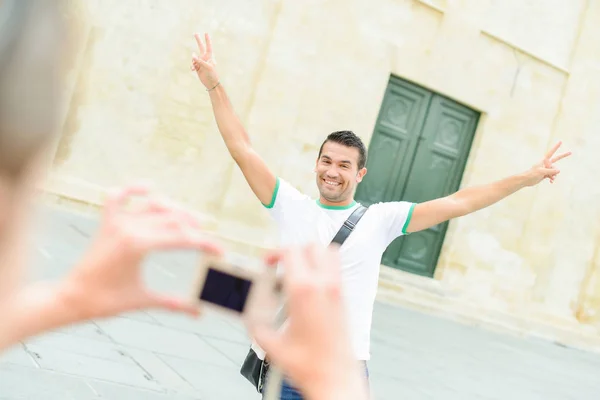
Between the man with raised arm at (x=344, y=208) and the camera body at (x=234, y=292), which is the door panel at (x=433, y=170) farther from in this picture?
the camera body at (x=234, y=292)

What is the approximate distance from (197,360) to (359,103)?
7.35m

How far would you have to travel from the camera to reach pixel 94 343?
4707 millimetres

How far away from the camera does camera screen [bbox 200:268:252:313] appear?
2.70 feet

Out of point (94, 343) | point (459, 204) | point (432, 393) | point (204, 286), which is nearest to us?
point (204, 286)

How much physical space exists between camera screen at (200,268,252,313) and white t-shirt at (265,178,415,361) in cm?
187

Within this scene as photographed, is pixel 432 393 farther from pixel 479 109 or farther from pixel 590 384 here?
pixel 479 109

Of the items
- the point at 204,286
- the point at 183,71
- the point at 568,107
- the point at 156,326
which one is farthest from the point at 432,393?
the point at 568,107

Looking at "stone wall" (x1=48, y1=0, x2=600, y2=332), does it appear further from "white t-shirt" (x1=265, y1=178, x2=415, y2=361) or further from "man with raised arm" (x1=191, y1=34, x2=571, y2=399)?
"white t-shirt" (x1=265, y1=178, x2=415, y2=361)

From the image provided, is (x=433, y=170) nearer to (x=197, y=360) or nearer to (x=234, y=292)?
(x=197, y=360)

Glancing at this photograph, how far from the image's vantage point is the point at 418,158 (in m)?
12.5

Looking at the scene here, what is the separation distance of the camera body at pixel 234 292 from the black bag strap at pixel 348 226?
192cm

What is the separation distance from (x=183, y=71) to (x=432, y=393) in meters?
6.32

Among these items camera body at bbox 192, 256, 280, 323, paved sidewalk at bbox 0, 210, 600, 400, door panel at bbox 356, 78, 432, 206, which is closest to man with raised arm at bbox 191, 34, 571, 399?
paved sidewalk at bbox 0, 210, 600, 400

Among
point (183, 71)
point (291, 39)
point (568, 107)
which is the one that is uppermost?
point (568, 107)
